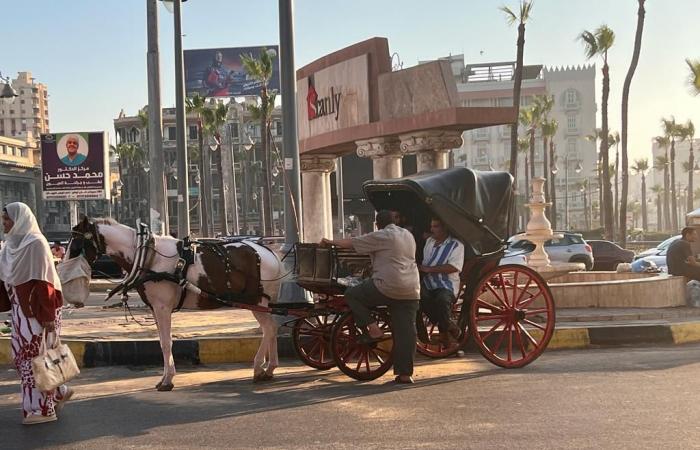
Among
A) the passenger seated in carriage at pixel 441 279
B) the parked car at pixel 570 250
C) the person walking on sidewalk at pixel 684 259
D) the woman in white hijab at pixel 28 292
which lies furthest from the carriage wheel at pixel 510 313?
the parked car at pixel 570 250

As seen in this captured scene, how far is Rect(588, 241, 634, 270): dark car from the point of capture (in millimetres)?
31562

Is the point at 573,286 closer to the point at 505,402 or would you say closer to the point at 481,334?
the point at 481,334

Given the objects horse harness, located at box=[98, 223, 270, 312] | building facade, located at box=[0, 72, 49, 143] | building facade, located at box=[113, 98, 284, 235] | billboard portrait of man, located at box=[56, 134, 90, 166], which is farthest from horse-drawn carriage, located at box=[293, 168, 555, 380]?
building facade, located at box=[0, 72, 49, 143]

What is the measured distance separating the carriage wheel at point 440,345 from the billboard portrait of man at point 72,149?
2942 centimetres

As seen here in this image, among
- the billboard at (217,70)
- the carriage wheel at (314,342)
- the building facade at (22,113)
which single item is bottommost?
the carriage wheel at (314,342)

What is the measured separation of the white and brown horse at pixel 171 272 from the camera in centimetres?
820

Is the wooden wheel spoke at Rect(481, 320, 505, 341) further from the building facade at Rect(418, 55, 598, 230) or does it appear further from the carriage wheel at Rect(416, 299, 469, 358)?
the building facade at Rect(418, 55, 598, 230)

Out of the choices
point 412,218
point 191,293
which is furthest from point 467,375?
point 191,293

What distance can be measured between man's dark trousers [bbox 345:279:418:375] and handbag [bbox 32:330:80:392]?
254 centimetres

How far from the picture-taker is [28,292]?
6.76 m

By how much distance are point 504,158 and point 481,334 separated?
12170cm

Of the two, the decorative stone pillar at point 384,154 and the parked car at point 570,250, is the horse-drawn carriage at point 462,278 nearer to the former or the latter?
the decorative stone pillar at point 384,154

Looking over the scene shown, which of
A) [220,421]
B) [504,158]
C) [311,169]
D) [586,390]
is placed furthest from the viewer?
[504,158]

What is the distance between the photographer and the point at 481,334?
372 inches
